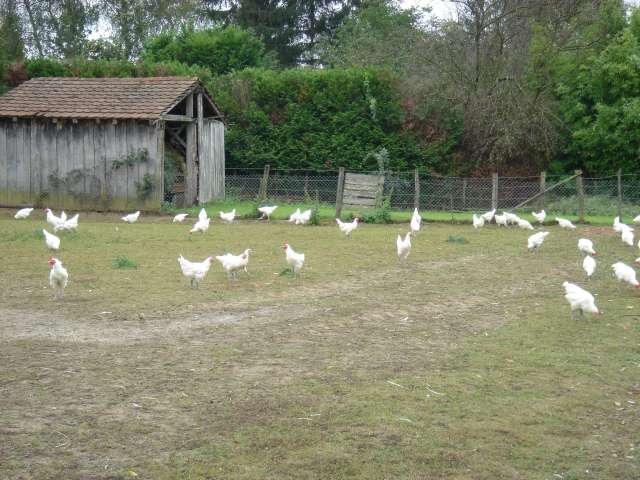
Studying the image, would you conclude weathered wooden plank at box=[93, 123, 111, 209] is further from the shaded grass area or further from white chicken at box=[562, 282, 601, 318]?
white chicken at box=[562, 282, 601, 318]

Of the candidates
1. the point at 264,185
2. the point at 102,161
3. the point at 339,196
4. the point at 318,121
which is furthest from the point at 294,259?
the point at 318,121

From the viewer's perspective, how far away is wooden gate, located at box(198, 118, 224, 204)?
2631cm

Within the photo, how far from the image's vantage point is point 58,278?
10.9 meters

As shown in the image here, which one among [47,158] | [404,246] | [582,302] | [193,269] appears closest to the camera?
[582,302]

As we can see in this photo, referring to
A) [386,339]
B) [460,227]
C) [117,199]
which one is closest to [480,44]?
[460,227]

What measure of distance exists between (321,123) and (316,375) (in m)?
22.4

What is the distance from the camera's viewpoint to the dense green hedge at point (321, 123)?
28.7 meters

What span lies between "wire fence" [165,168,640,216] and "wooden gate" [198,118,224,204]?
685mm

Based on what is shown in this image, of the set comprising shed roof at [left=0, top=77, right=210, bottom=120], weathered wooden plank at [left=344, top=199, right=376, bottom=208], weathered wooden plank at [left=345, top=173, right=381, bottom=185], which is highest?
shed roof at [left=0, top=77, right=210, bottom=120]

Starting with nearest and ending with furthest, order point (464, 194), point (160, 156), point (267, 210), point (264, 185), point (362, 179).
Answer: point (267, 210) → point (160, 156) → point (464, 194) → point (362, 179) → point (264, 185)

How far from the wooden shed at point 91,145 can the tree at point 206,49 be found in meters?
11.5

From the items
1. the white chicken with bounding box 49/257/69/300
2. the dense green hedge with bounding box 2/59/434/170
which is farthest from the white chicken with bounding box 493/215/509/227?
the white chicken with bounding box 49/257/69/300

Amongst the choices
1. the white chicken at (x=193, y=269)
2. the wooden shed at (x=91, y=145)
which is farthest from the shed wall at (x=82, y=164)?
the white chicken at (x=193, y=269)

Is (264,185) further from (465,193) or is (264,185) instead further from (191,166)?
(465,193)
